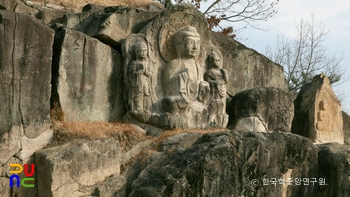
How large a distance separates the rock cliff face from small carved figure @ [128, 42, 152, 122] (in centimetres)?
2

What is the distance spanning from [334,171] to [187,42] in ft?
10.1

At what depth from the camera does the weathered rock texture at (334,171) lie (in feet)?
33.5

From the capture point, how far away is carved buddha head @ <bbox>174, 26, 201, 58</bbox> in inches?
437

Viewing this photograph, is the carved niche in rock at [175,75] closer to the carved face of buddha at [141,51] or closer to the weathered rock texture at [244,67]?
Result: the carved face of buddha at [141,51]

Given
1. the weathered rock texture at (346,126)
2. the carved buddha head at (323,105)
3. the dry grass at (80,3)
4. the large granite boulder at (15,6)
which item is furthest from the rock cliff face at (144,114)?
the dry grass at (80,3)

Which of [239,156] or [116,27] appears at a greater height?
[116,27]

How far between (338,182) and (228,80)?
2.71 meters

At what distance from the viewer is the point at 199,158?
29.3 feet

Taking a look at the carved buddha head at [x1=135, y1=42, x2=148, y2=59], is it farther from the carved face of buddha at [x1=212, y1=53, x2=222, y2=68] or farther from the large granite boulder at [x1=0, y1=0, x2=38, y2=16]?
the large granite boulder at [x1=0, y1=0, x2=38, y2=16]

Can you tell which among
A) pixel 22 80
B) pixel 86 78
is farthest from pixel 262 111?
pixel 22 80

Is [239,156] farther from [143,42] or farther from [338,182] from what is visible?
[143,42]

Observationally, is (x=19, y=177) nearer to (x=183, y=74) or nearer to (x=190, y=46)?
(x=183, y=74)

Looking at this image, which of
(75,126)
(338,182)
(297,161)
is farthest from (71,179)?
(338,182)

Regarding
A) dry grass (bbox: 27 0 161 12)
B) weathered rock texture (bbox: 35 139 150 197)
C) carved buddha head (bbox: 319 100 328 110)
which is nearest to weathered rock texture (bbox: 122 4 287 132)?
weathered rock texture (bbox: 35 139 150 197)
